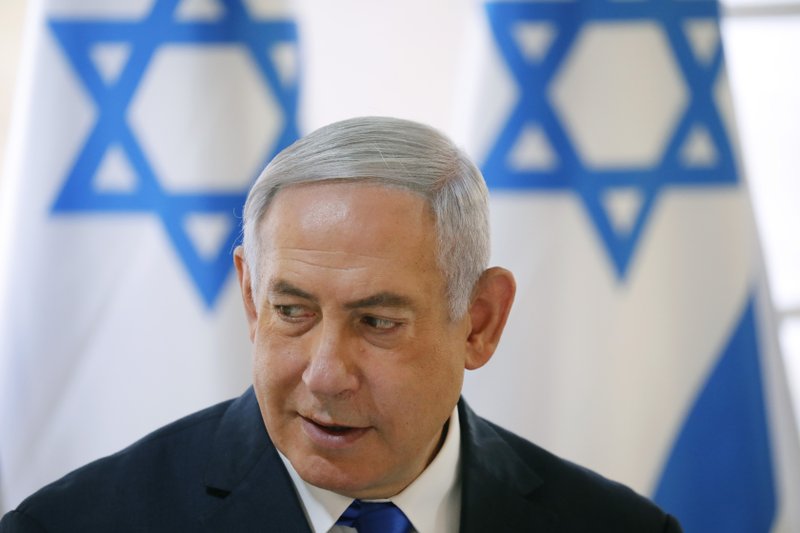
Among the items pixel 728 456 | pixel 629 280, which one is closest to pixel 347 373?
pixel 629 280

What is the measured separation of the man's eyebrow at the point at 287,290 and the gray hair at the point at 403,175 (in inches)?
4.1

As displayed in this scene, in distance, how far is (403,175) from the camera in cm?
181

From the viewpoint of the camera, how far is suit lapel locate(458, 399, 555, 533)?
209cm

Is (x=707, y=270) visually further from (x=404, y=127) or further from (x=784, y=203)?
(x=404, y=127)

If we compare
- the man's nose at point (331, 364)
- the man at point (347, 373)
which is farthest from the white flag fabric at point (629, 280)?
the man's nose at point (331, 364)

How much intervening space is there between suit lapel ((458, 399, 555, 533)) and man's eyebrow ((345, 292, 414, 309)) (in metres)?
Result: 0.53

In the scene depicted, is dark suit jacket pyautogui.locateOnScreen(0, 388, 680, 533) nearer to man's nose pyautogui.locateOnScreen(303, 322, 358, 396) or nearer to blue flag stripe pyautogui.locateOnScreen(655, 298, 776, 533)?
man's nose pyautogui.locateOnScreen(303, 322, 358, 396)

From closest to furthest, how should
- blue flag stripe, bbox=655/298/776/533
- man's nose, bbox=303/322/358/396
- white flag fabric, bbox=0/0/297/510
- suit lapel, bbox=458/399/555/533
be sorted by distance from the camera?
man's nose, bbox=303/322/358/396
suit lapel, bbox=458/399/555/533
white flag fabric, bbox=0/0/297/510
blue flag stripe, bbox=655/298/776/533

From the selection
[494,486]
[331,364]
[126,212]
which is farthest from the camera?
[126,212]

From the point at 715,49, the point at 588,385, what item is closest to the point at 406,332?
the point at 588,385

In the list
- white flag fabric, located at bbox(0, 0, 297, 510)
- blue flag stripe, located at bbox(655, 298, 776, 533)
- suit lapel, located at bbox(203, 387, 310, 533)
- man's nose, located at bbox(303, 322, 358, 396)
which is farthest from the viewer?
blue flag stripe, located at bbox(655, 298, 776, 533)

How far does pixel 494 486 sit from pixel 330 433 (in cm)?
50


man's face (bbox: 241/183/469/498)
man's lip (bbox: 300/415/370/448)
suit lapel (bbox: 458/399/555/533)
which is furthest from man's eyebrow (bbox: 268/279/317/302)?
suit lapel (bbox: 458/399/555/533)

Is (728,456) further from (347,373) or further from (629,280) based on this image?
(347,373)
